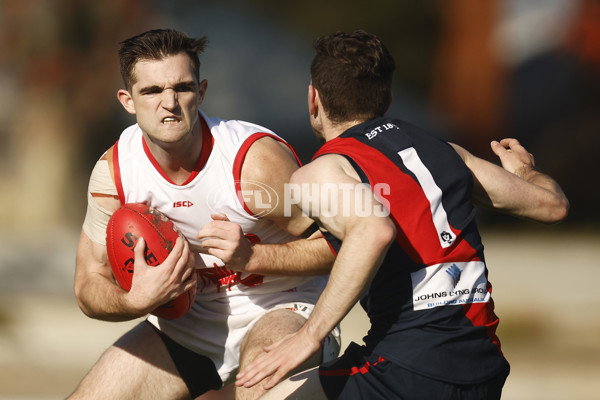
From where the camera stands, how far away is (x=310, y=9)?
1002cm

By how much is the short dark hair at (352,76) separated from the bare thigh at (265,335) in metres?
0.94

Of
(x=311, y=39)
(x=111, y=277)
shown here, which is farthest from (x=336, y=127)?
(x=311, y=39)

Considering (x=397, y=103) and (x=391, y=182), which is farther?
(x=397, y=103)

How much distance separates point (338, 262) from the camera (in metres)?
2.76

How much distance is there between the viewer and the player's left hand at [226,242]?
3357 mm

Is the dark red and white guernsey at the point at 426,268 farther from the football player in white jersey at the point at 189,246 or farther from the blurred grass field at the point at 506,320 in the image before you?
the blurred grass field at the point at 506,320

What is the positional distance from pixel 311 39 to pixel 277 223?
6.57 metres

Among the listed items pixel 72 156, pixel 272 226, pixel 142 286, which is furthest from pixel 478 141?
pixel 142 286

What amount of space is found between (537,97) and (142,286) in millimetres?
7342

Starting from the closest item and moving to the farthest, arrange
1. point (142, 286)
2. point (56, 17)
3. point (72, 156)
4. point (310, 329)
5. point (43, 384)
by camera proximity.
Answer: point (310, 329), point (142, 286), point (43, 384), point (56, 17), point (72, 156)

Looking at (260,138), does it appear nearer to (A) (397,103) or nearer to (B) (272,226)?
(B) (272,226)

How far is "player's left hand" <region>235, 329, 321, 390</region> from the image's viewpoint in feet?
9.14

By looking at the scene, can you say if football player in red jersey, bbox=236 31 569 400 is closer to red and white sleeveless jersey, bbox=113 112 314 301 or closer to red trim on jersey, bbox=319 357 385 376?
red trim on jersey, bbox=319 357 385 376

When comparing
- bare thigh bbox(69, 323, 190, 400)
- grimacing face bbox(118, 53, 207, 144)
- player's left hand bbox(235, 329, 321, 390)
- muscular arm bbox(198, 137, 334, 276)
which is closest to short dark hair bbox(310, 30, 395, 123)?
muscular arm bbox(198, 137, 334, 276)
